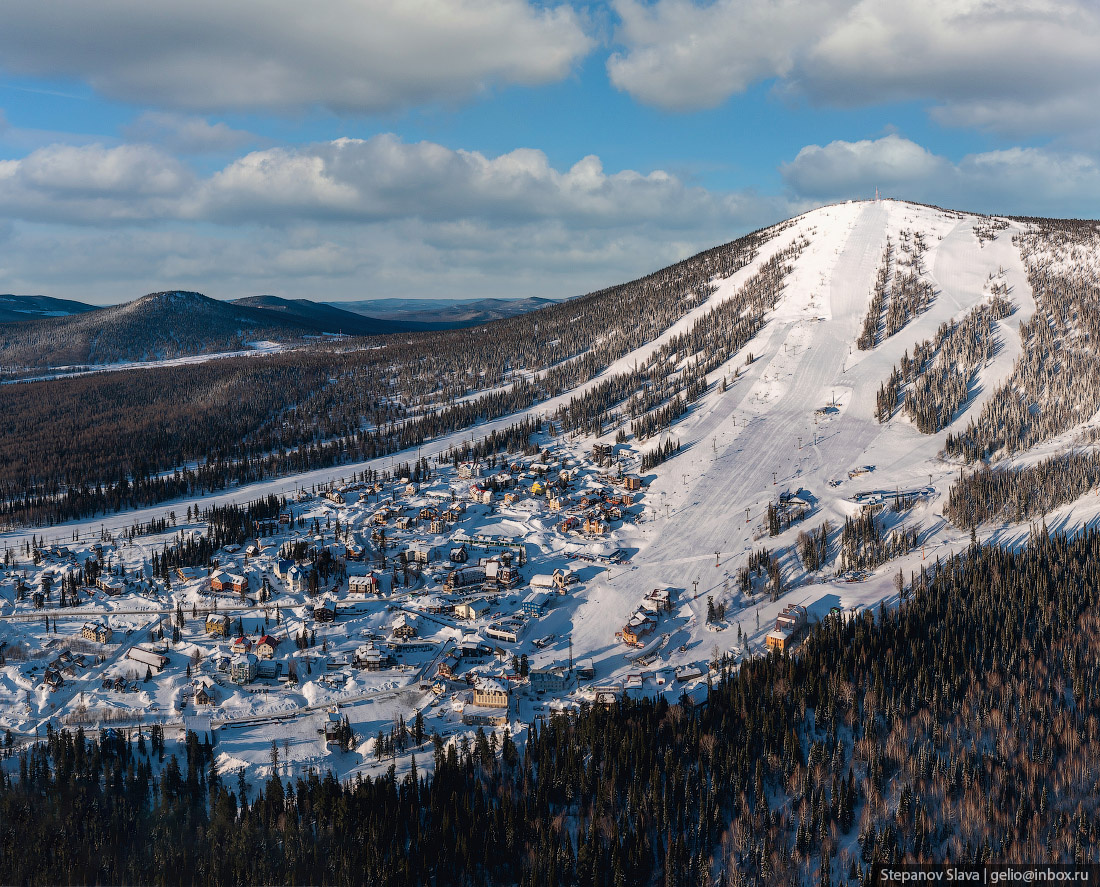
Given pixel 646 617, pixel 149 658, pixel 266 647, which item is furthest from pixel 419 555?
pixel 149 658

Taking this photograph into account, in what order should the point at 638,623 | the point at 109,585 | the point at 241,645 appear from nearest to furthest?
the point at 241,645, the point at 638,623, the point at 109,585

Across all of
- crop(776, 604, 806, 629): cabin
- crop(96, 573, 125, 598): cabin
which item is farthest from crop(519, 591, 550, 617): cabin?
crop(96, 573, 125, 598): cabin

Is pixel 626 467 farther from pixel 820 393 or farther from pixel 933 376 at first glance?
pixel 933 376

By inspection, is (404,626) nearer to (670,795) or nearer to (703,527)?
(670,795)

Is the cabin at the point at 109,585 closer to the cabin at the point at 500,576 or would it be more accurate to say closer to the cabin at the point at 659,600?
the cabin at the point at 500,576

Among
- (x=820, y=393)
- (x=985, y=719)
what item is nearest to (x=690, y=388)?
(x=820, y=393)
